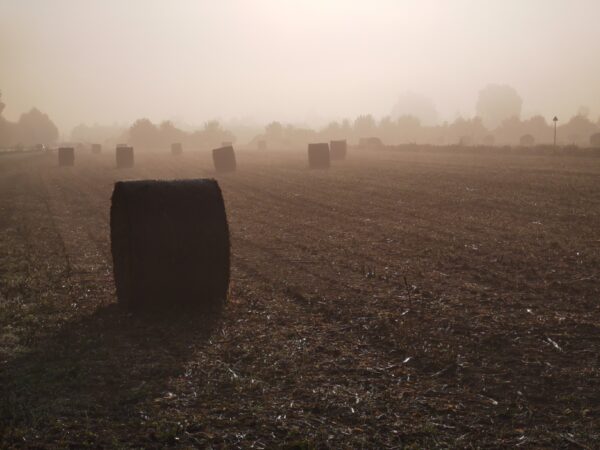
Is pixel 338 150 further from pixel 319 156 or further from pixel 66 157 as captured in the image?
pixel 66 157

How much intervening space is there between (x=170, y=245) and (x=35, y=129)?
176339 millimetres

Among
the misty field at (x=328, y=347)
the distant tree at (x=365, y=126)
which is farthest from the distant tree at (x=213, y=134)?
the misty field at (x=328, y=347)

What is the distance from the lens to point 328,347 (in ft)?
21.8

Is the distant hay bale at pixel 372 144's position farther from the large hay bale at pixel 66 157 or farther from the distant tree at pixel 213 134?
the distant tree at pixel 213 134

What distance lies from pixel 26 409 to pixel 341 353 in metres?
3.12

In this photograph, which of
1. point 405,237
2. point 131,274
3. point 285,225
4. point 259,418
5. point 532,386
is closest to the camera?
point 259,418

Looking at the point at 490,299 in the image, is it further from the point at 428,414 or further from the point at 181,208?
the point at 181,208

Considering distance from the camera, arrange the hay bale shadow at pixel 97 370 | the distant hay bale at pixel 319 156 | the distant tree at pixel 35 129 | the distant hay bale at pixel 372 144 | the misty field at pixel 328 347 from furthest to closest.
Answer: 1. the distant tree at pixel 35 129
2. the distant hay bale at pixel 372 144
3. the distant hay bale at pixel 319 156
4. the hay bale shadow at pixel 97 370
5. the misty field at pixel 328 347

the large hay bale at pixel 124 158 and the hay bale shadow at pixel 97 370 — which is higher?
the large hay bale at pixel 124 158

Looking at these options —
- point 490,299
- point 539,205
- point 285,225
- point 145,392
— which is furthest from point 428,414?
point 539,205

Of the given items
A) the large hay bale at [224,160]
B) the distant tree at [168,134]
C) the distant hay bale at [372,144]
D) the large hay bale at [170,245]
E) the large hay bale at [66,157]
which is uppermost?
the distant tree at [168,134]

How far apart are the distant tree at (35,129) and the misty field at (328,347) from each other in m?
168

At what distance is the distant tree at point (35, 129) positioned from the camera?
540 feet

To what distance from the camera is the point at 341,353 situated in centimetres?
646
